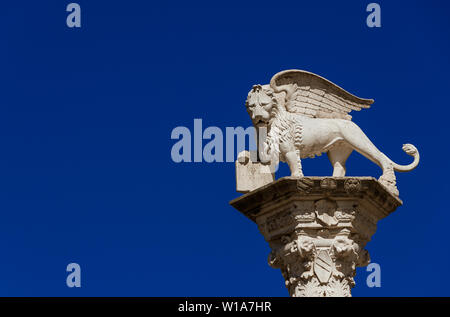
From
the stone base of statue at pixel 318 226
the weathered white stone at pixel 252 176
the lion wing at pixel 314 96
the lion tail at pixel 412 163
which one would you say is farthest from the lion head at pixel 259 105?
the lion tail at pixel 412 163

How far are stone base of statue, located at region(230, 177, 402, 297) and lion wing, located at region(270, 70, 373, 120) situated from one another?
2.36 m

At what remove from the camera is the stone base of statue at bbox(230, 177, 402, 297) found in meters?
19.7

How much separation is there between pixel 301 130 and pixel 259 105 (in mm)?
A: 917

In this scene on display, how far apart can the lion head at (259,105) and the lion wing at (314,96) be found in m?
0.48

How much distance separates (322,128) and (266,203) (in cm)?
204

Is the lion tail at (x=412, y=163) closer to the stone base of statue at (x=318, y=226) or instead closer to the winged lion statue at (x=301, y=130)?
the winged lion statue at (x=301, y=130)

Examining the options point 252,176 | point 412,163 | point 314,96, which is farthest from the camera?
point 314,96

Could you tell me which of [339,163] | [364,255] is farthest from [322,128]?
[364,255]

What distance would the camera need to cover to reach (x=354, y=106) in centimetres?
2223

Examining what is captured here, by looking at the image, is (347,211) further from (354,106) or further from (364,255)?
(354,106)

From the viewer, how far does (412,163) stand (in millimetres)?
21375

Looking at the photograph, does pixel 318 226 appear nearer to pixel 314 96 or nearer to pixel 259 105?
pixel 259 105

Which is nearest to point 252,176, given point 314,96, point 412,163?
point 314,96

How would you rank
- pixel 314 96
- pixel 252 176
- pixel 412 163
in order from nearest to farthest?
pixel 252 176 → pixel 412 163 → pixel 314 96
